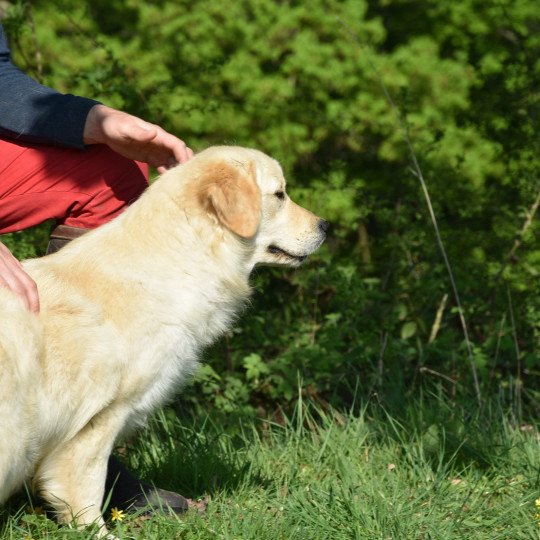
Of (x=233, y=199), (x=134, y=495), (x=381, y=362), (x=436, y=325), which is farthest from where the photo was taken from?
(x=436, y=325)

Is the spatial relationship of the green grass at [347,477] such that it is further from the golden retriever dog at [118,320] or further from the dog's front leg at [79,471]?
the golden retriever dog at [118,320]

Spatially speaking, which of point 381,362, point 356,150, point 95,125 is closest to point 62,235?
point 95,125

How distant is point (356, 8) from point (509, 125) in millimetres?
2077

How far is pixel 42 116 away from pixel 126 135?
37cm

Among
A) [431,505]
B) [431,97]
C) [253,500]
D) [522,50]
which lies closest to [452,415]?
[431,505]

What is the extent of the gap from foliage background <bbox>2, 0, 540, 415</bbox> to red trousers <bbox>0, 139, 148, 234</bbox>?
60.4 inches

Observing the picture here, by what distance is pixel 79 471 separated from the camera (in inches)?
131

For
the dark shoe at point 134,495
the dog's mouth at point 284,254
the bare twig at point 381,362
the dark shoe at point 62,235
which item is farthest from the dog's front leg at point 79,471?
the bare twig at point 381,362

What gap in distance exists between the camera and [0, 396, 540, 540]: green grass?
341 centimetres

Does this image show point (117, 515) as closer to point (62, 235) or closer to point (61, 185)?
point (62, 235)

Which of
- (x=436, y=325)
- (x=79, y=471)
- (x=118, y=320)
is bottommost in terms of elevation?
(x=436, y=325)

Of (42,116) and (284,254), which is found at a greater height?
(42,116)

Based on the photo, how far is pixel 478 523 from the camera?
11.7 ft

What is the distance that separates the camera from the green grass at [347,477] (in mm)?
3408
